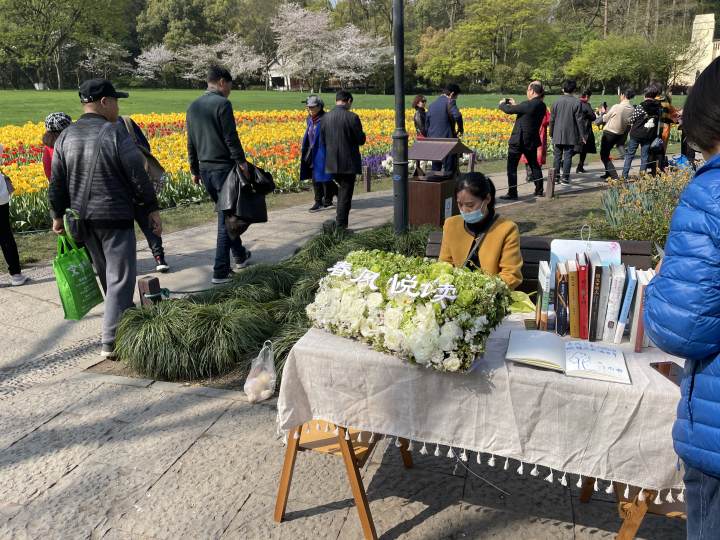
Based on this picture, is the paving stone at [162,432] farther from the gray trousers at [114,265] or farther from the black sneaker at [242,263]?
the black sneaker at [242,263]

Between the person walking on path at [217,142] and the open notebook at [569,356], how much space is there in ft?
12.7

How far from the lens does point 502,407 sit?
2268 mm

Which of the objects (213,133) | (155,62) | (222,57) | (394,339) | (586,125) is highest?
(222,57)

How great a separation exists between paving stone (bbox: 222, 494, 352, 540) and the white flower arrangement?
36.5 inches

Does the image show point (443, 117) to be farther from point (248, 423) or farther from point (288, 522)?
point (288, 522)

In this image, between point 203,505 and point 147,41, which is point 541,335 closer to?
point 203,505

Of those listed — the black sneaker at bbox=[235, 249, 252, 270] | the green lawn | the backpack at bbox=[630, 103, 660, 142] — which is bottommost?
the black sneaker at bbox=[235, 249, 252, 270]

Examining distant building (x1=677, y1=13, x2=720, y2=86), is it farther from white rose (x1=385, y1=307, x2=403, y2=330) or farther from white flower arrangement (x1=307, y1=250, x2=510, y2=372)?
white rose (x1=385, y1=307, x2=403, y2=330)

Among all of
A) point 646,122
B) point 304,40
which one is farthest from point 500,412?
point 304,40

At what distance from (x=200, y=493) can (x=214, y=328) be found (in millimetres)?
1579

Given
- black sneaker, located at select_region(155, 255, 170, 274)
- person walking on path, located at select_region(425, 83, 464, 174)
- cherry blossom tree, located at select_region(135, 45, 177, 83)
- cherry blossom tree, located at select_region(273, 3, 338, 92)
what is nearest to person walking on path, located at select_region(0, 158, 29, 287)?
black sneaker, located at select_region(155, 255, 170, 274)

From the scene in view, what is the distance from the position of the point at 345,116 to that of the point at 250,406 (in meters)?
5.36

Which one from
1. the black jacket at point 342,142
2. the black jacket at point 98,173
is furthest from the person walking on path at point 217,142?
the black jacket at point 342,142

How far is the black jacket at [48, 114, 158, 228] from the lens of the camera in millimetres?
4125
